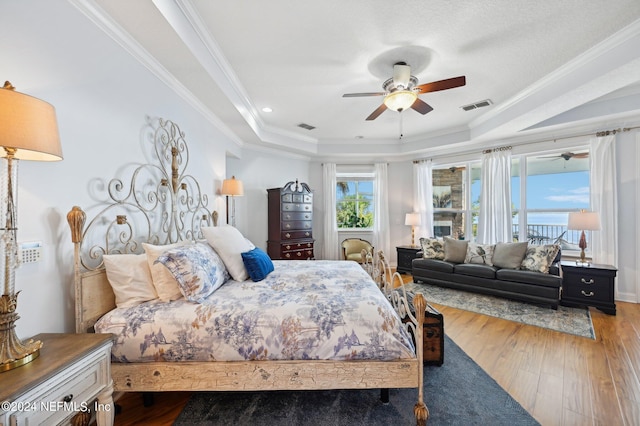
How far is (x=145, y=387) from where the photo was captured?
1631 mm

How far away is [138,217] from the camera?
7.53ft

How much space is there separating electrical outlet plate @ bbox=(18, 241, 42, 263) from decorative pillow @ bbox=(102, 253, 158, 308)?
37 cm

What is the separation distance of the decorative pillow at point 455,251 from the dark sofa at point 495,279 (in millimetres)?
71

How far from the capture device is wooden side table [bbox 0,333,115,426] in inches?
36.1

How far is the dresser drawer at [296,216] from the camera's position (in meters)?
5.11

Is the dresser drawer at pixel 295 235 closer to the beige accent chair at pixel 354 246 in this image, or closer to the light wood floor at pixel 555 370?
the beige accent chair at pixel 354 246

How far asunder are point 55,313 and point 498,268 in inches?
197

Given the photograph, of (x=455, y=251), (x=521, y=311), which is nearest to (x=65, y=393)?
(x=521, y=311)

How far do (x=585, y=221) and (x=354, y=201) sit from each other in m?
4.06

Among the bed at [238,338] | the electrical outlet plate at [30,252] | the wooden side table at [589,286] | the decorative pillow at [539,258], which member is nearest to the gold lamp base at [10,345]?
the electrical outlet plate at [30,252]

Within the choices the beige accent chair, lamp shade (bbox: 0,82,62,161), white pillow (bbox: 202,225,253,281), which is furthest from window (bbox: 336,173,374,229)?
lamp shade (bbox: 0,82,62,161)

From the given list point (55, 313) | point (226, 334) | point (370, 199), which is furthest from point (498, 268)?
point (55, 313)

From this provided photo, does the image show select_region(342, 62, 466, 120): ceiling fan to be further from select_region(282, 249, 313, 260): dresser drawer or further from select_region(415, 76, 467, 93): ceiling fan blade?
select_region(282, 249, 313, 260): dresser drawer

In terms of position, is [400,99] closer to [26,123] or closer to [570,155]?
[26,123]
